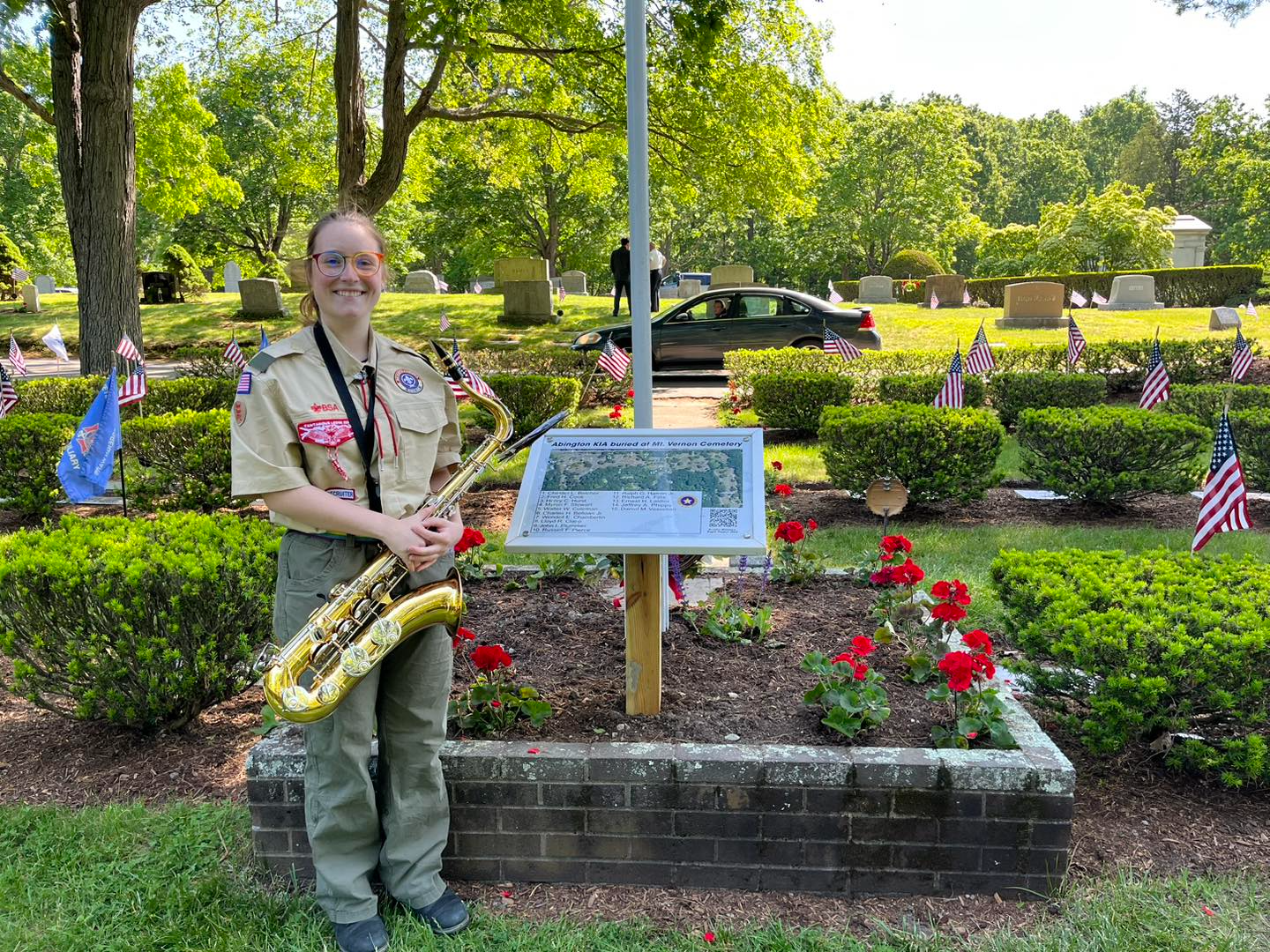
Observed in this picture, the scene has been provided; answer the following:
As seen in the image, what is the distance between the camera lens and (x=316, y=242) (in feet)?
8.12

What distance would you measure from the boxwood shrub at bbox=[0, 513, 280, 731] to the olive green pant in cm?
127

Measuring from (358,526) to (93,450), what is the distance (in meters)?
3.86

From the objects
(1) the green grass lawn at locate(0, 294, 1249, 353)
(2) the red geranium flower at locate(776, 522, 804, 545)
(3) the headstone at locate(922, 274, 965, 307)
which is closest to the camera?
(2) the red geranium flower at locate(776, 522, 804, 545)

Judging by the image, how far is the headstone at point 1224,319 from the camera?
20891 mm

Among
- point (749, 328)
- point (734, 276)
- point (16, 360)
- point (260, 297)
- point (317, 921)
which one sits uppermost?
point (734, 276)

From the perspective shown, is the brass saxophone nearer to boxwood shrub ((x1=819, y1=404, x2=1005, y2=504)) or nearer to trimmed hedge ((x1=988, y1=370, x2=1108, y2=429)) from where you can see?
boxwood shrub ((x1=819, y1=404, x2=1005, y2=504))

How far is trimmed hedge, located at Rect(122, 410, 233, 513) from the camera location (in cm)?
748

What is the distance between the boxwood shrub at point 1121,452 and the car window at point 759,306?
29.9 ft

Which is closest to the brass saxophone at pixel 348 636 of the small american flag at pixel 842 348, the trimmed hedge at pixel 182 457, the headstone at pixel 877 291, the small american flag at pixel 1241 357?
the trimmed hedge at pixel 182 457

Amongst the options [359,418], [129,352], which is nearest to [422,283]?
[129,352]

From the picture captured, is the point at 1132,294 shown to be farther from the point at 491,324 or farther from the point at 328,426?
the point at 328,426

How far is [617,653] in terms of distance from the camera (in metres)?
3.98

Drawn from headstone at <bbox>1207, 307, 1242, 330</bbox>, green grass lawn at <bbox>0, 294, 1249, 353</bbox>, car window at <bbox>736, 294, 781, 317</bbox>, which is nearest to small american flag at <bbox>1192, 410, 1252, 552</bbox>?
car window at <bbox>736, 294, 781, 317</bbox>

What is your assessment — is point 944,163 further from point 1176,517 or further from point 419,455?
point 419,455
